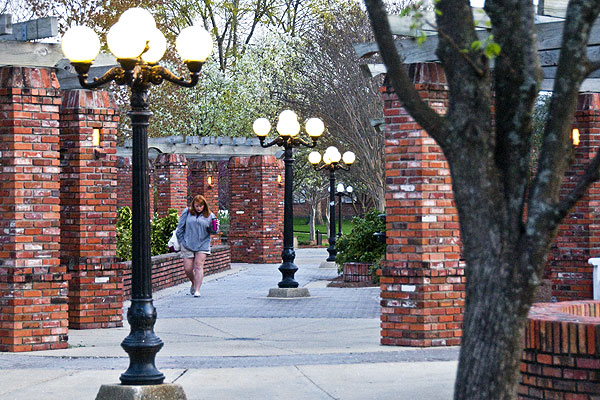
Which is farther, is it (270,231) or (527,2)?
(270,231)

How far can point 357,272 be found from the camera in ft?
68.2

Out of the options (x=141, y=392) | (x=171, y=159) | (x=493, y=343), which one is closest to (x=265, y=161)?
(x=171, y=159)

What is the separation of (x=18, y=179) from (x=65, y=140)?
190cm

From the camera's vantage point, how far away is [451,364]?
9656 mm

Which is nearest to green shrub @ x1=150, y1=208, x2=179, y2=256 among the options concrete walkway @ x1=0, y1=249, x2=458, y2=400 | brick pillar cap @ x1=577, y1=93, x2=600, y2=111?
concrete walkway @ x1=0, y1=249, x2=458, y2=400

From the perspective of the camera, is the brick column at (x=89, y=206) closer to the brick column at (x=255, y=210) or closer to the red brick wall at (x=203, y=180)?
the brick column at (x=255, y=210)

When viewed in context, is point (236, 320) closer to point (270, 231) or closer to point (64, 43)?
point (64, 43)

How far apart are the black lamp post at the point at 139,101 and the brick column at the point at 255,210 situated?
21.0 m

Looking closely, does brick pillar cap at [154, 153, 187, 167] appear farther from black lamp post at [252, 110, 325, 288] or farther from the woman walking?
the woman walking

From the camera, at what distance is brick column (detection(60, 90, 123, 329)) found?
42.9 feet

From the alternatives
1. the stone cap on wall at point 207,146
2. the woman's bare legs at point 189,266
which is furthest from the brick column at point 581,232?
the stone cap on wall at point 207,146

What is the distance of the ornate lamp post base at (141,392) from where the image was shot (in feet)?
25.3

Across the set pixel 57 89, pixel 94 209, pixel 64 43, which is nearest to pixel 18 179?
pixel 57 89

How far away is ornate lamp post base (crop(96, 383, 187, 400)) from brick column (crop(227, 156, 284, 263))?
2155 centimetres
